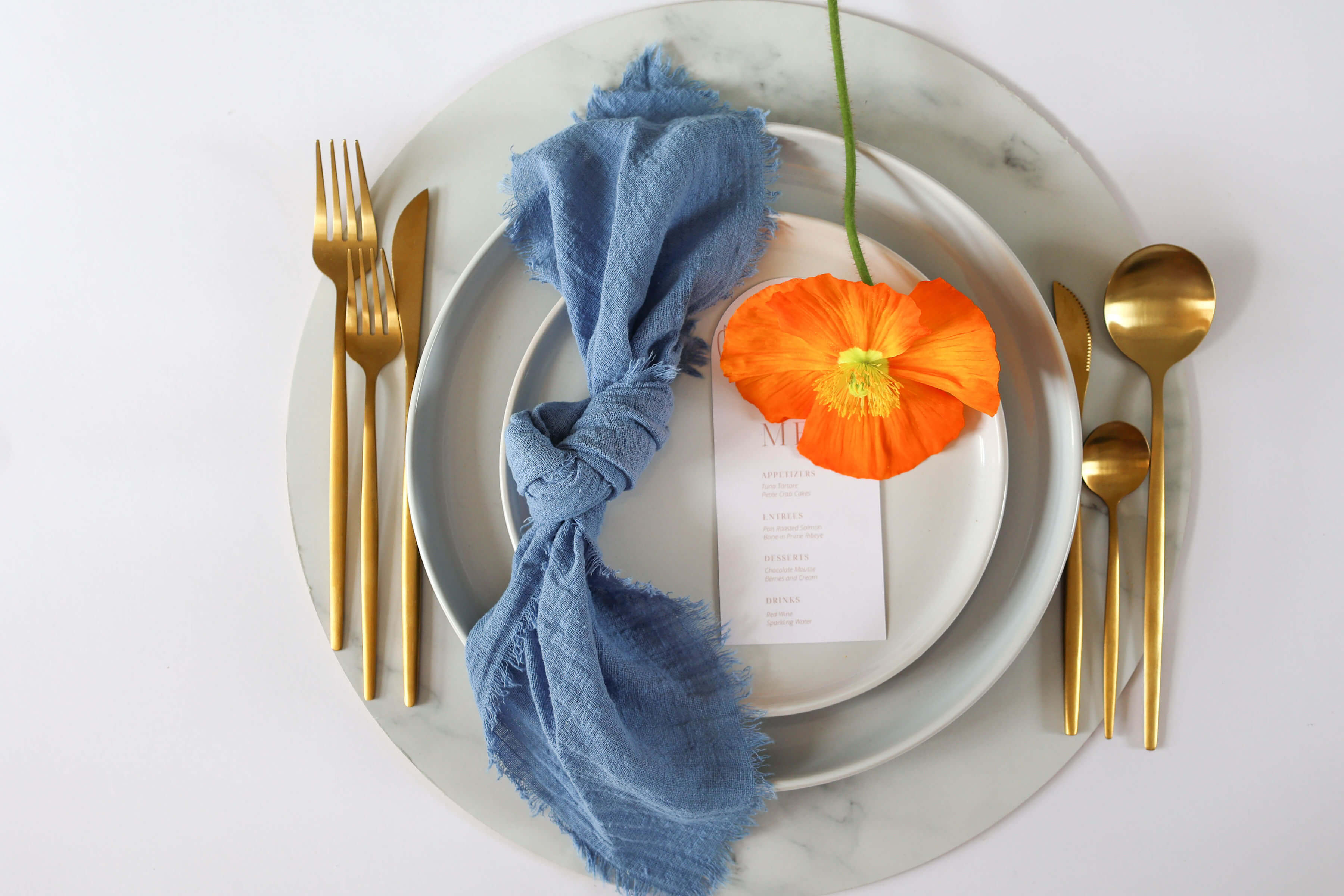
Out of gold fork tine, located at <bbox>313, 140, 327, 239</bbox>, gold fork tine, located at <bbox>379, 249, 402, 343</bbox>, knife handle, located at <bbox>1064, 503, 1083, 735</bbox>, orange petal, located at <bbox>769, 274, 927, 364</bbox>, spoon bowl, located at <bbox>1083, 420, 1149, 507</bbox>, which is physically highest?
gold fork tine, located at <bbox>313, 140, 327, 239</bbox>

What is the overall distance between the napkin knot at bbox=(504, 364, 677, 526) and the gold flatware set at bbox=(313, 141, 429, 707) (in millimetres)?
143

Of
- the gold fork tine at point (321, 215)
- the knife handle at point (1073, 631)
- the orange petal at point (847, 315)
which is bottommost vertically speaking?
the knife handle at point (1073, 631)

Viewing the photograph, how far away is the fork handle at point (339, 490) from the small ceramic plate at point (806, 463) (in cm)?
15

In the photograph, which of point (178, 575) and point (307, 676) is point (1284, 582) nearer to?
point (307, 676)

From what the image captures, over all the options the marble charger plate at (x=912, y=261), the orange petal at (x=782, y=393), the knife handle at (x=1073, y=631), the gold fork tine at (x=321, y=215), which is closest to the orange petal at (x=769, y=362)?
the orange petal at (x=782, y=393)

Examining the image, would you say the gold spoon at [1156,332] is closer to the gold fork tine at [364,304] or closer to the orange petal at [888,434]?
the orange petal at [888,434]

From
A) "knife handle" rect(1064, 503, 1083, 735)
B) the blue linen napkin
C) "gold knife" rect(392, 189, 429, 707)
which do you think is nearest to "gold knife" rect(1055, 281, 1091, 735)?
"knife handle" rect(1064, 503, 1083, 735)

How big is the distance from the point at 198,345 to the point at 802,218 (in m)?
0.53

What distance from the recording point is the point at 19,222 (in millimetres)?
681

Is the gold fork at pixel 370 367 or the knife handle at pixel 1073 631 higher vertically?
the gold fork at pixel 370 367

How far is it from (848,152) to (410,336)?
1.22 ft

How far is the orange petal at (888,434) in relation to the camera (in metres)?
0.54

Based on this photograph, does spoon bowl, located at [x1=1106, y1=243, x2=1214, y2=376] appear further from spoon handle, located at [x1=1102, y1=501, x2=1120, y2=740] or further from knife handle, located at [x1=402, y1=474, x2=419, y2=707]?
knife handle, located at [x1=402, y1=474, x2=419, y2=707]

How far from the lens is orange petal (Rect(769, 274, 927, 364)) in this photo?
49cm
